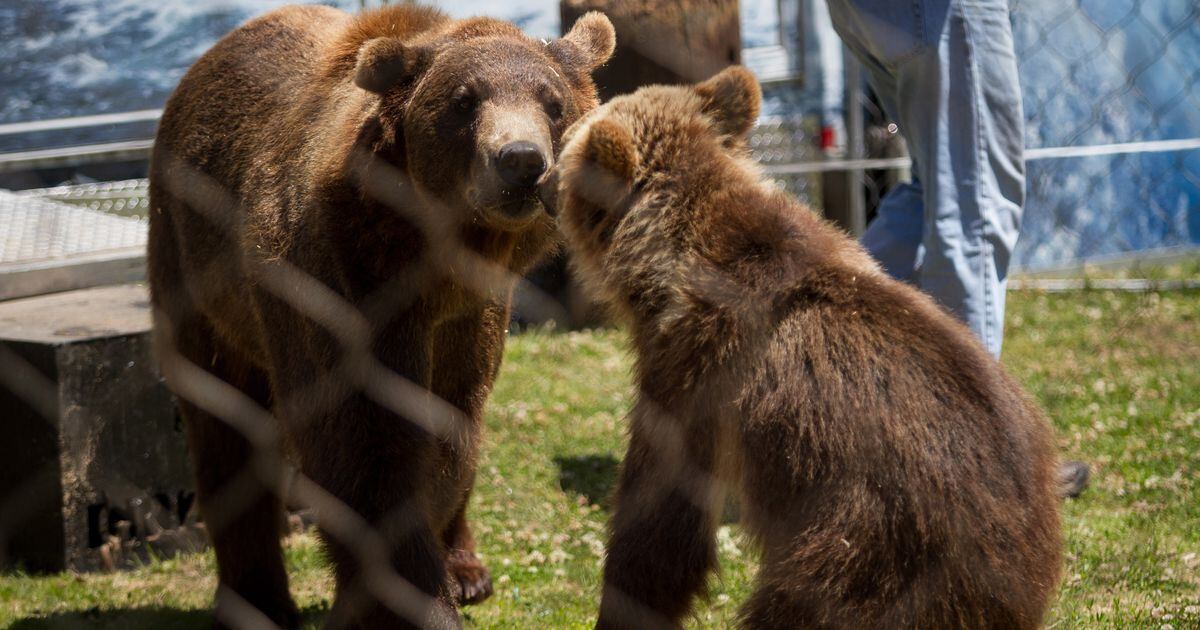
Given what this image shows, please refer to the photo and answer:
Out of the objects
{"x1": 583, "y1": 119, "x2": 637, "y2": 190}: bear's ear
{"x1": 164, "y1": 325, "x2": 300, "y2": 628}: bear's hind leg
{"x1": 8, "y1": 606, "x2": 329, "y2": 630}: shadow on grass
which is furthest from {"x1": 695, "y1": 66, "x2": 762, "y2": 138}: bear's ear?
{"x1": 8, "y1": 606, "x2": 329, "y2": 630}: shadow on grass

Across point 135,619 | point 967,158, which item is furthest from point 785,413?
point 135,619

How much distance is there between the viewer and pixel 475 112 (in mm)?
2654

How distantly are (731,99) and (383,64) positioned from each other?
723 mm

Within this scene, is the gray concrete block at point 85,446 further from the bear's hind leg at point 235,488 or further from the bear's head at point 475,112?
the bear's head at point 475,112

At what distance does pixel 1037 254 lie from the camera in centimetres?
822

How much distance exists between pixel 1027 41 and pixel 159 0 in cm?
492

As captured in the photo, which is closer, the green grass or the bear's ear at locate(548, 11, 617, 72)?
the bear's ear at locate(548, 11, 617, 72)

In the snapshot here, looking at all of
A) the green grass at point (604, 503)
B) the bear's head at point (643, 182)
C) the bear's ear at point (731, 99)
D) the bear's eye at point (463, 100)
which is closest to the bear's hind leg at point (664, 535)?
the green grass at point (604, 503)

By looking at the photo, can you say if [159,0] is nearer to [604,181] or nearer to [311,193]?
[311,193]

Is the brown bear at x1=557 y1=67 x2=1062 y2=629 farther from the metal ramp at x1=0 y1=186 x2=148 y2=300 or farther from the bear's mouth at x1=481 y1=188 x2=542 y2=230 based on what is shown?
the metal ramp at x1=0 y1=186 x2=148 y2=300

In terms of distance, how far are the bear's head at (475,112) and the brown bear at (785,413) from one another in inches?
4.1

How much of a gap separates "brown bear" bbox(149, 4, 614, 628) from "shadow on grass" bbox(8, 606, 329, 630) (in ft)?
2.20

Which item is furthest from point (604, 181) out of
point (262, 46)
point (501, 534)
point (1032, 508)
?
point (501, 534)

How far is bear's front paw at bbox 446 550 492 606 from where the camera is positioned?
351cm
